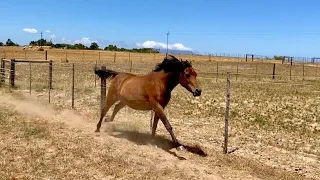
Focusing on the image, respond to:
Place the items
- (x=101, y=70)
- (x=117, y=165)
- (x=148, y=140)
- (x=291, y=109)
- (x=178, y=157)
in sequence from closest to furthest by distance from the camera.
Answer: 1. (x=117, y=165)
2. (x=178, y=157)
3. (x=148, y=140)
4. (x=101, y=70)
5. (x=291, y=109)

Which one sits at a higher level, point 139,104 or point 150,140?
point 139,104

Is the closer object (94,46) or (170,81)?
(170,81)

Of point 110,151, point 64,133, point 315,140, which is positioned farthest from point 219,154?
point 64,133

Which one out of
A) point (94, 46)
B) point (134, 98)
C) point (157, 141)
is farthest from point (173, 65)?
point (94, 46)

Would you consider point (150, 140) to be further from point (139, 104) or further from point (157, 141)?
point (139, 104)

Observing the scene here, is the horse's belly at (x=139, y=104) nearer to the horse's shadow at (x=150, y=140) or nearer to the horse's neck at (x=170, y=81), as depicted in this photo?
the horse's neck at (x=170, y=81)

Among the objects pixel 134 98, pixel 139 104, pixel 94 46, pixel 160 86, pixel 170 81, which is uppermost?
pixel 94 46

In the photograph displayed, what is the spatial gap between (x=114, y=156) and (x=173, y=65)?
2240 millimetres

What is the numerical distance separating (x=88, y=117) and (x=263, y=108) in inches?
255

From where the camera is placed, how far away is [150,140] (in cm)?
802

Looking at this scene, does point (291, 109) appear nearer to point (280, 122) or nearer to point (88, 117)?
point (280, 122)

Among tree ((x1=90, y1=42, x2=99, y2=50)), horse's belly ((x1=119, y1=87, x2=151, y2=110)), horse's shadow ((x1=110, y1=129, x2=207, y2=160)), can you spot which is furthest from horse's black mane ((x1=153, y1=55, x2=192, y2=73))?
tree ((x1=90, y1=42, x2=99, y2=50))

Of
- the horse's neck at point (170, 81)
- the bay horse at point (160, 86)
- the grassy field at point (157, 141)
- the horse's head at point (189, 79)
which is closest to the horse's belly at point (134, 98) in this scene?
the bay horse at point (160, 86)

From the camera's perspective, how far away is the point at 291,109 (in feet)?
42.3
